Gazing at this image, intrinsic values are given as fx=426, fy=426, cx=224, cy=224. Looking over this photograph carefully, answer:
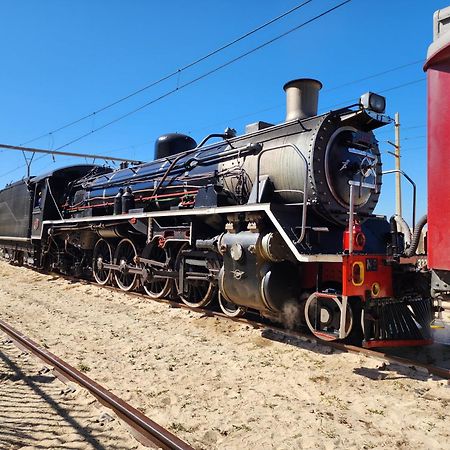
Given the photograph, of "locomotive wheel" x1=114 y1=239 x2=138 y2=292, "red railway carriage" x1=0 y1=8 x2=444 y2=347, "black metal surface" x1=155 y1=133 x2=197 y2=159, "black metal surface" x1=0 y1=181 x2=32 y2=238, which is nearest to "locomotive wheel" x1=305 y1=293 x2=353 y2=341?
"red railway carriage" x1=0 y1=8 x2=444 y2=347

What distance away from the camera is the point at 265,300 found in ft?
18.2

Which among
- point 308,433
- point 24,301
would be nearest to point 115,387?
point 308,433

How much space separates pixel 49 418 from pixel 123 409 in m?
0.59

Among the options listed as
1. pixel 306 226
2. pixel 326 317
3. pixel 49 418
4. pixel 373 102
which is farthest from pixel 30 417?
pixel 373 102

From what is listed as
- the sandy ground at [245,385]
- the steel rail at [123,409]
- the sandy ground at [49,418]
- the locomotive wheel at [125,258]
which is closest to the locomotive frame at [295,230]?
the sandy ground at [245,385]

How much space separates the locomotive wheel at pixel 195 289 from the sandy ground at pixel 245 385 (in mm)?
474

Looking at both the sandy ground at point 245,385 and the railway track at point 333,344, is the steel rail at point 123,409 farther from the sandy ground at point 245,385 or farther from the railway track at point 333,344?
the railway track at point 333,344

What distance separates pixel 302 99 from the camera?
6520mm

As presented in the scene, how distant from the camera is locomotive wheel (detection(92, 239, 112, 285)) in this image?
1084 cm

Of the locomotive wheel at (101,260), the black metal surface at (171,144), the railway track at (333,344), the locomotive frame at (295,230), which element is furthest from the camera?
the locomotive wheel at (101,260)

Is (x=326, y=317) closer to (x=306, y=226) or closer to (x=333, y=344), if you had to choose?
(x=333, y=344)

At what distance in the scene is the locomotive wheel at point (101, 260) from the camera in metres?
Result: 10.8

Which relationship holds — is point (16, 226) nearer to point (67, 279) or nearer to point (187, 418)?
point (67, 279)

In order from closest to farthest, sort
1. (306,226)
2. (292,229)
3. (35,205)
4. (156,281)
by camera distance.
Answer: (292,229), (306,226), (156,281), (35,205)
